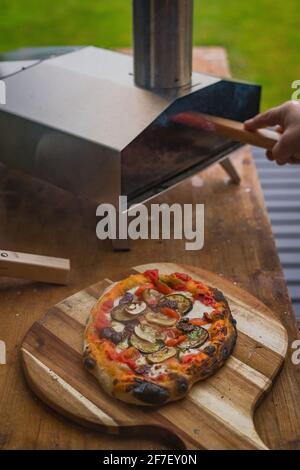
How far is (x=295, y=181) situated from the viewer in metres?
2.51

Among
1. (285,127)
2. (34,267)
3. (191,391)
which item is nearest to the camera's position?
(191,391)

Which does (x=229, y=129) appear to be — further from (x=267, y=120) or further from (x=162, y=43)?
(x=162, y=43)

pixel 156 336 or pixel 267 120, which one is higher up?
pixel 267 120

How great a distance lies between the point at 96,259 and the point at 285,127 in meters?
0.75

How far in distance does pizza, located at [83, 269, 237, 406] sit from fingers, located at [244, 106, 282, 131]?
0.57 meters

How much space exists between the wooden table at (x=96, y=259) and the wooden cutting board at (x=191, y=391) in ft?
0.16

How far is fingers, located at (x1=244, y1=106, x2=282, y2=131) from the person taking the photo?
2.02 m

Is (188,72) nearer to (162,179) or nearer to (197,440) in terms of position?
(162,179)

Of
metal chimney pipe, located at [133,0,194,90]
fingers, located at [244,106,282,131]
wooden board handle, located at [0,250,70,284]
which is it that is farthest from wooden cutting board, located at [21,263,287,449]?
metal chimney pipe, located at [133,0,194,90]

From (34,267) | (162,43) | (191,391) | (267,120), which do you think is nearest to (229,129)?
(267,120)

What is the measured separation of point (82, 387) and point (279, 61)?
3.52 metres

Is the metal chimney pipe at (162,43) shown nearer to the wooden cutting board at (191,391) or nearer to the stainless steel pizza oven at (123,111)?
the stainless steel pizza oven at (123,111)

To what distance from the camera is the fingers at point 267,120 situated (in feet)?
6.61

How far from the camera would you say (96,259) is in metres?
2.09
